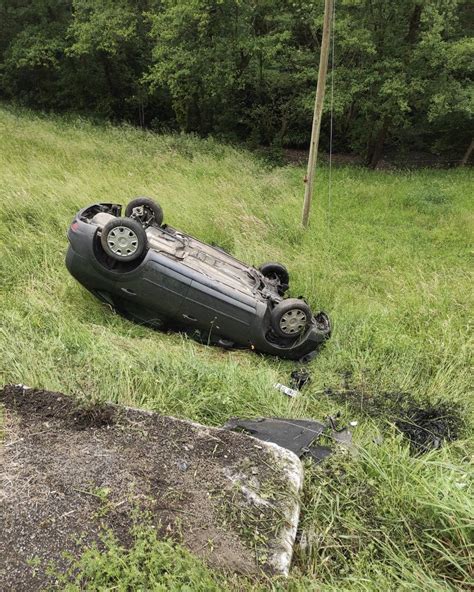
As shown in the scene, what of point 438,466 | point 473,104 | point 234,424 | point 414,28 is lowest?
point 234,424

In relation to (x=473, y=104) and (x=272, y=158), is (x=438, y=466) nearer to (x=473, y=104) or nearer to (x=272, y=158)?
(x=473, y=104)

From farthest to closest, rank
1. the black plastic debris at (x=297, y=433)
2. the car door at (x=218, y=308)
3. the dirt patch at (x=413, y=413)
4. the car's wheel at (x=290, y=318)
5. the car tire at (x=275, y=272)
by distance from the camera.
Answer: the car tire at (x=275, y=272) → the car's wheel at (x=290, y=318) → the car door at (x=218, y=308) → the dirt patch at (x=413, y=413) → the black plastic debris at (x=297, y=433)

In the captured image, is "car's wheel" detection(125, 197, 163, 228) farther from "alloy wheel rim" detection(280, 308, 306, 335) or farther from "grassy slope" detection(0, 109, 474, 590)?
"alloy wheel rim" detection(280, 308, 306, 335)

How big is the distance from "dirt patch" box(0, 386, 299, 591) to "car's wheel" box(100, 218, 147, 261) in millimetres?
1934

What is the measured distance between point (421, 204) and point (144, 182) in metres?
5.81

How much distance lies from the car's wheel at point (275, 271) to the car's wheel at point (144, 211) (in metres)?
1.52

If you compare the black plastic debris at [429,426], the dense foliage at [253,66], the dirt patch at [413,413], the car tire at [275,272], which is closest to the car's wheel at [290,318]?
the dirt patch at [413,413]

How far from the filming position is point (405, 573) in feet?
6.91

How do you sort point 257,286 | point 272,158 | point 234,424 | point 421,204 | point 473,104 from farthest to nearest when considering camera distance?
point 272,158 → point 473,104 → point 421,204 → point 257,286 → point 234,424

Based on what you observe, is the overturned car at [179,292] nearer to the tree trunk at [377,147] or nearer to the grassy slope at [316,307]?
the grassy slope at [316,307]

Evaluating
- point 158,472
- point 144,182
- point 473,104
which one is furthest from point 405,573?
point 473,104

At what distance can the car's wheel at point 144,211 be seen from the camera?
19.3ft

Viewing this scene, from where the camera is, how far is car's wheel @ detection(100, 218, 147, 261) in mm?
4527

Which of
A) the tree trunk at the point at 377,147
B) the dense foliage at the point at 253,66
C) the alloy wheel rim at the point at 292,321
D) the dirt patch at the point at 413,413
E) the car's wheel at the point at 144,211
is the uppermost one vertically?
the dense foliage at the point at 253,66
